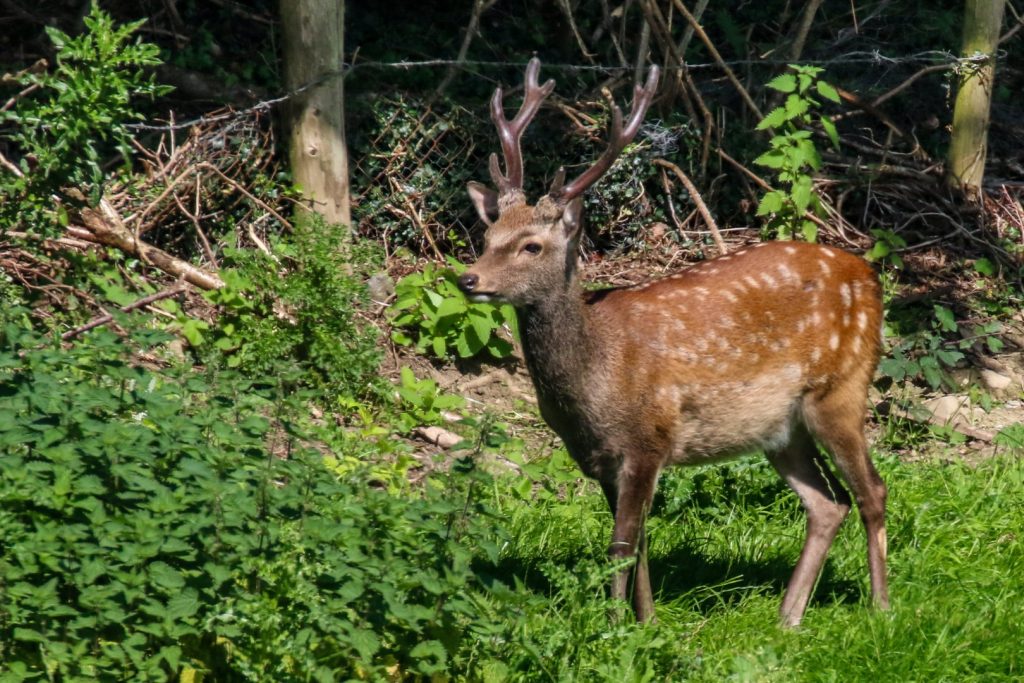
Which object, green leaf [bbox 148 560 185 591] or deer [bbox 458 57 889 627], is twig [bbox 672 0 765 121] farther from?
green leaf [bbox 148 560 185 591]

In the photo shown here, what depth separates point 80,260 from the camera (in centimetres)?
739

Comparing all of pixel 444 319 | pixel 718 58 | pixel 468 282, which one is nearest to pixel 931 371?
pixel 718 58

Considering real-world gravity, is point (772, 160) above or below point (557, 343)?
above

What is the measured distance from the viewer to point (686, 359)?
5.72 metres

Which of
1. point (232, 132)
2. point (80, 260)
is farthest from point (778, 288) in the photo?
point (232, 132)

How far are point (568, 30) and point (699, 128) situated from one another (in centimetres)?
126

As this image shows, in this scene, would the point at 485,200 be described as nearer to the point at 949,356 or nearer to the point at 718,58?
the point at 949,356

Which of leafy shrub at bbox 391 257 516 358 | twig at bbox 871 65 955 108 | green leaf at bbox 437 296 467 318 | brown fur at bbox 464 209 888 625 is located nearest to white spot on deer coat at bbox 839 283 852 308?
brown fur at bbox 464 209 888 625

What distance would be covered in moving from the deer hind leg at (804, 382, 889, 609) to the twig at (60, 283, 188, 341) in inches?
126

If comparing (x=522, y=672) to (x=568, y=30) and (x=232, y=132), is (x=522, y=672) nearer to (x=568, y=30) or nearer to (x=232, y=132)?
(x=232, y=132)

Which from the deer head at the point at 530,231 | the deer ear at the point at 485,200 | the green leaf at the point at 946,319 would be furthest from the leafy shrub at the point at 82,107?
the green leaf at the point at 946,319

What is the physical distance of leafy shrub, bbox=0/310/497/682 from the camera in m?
4.00

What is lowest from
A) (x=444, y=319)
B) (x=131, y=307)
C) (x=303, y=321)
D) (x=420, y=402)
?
(x=420, y=402)

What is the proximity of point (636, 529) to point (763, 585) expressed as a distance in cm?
67
